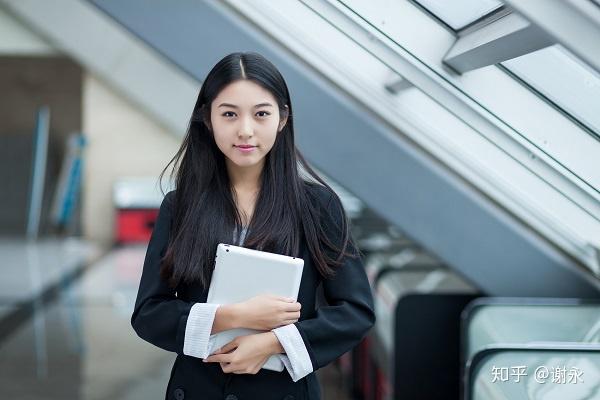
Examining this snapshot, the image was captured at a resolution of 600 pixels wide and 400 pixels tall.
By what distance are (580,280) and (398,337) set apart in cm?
88

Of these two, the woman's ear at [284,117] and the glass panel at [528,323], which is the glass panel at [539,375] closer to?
the glass panel at [528,323]

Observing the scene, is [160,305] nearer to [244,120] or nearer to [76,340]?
[244,120]

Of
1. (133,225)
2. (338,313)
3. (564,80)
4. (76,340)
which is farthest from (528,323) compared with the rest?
(133,225)

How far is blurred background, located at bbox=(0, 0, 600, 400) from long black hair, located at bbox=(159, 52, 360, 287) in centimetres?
55

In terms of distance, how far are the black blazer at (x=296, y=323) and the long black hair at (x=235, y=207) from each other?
28mm

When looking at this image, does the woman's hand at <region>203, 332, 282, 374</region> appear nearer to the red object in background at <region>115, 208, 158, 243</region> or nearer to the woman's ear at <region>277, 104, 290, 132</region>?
the woman's ear at <region>277, 104, 290, 132</region>

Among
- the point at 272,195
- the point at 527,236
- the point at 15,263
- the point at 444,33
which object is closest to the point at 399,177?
the point at 527,236

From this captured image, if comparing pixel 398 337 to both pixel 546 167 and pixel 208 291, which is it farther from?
pixel 208 291

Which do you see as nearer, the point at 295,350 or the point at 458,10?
the point at 295,350

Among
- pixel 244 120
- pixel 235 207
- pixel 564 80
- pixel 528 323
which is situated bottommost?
pixel 528 323

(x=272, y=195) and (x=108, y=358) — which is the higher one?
(x=272, y=195)

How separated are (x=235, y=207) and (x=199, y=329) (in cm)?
28

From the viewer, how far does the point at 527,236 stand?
15.8 ft

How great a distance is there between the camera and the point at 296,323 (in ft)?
7.18
